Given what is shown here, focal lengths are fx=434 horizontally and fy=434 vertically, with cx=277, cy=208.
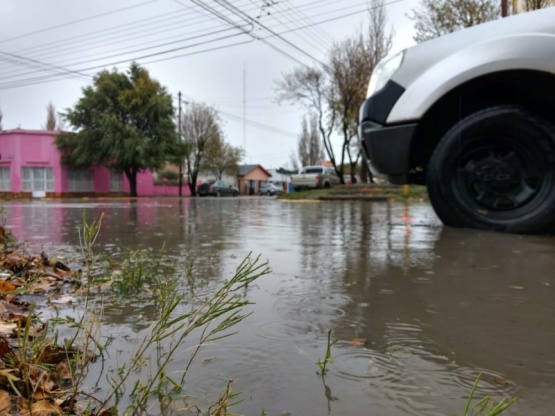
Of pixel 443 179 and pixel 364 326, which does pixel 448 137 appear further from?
pixel 364 326

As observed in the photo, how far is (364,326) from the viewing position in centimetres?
171

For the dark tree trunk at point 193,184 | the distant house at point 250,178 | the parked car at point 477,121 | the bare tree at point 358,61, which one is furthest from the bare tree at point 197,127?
the parked car at point 477,121

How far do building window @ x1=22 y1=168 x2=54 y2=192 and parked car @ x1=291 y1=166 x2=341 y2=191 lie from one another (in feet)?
67.4

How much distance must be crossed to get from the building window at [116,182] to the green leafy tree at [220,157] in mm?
12666

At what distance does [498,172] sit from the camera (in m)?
4.03

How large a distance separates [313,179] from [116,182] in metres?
20.8

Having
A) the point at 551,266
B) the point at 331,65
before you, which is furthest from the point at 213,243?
the point at 331,65

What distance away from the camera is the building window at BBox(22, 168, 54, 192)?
3450 centimetres

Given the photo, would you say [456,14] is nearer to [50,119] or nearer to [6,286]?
[6,286]

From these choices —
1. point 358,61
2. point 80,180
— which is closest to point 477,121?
point 358,61

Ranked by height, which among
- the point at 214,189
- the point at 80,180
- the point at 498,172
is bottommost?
the point at 498,172

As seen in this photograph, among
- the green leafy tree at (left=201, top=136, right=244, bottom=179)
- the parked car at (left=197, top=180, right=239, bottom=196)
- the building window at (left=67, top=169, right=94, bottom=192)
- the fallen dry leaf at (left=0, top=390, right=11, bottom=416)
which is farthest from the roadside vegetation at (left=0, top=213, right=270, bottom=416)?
the green leafy tree at (left=201, top=136, right=244, bottom=179)

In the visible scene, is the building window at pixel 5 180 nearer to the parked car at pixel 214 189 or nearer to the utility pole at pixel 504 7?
the parked car at pixel 214 189

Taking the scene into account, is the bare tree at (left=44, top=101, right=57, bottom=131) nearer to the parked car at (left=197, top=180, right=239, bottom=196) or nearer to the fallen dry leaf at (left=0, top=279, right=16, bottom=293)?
the parked car at (left=197, top=180, right=239, bottom=196)
